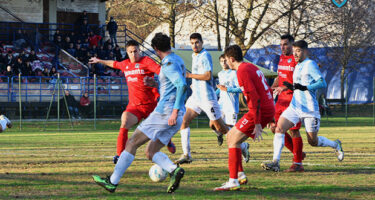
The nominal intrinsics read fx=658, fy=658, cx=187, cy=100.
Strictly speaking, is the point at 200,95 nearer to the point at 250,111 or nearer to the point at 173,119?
the point at 250,111

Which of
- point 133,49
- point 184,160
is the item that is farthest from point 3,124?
point 184,160

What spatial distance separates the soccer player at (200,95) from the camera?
39.5ft

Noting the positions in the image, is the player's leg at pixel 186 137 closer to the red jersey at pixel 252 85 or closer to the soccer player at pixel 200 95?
the soccer player at pixel 200 95

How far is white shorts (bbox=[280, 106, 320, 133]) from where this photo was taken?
10.7 metres

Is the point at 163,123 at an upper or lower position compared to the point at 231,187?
upper

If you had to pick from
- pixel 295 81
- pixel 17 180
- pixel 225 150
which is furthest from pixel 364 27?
pixel 17 180

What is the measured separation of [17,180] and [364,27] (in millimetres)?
43526

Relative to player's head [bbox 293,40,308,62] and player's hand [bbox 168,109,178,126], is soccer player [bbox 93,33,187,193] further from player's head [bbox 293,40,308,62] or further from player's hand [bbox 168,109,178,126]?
player's head [bbox 293,40,308,62]

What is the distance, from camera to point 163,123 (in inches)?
326

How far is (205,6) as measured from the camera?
3959cm

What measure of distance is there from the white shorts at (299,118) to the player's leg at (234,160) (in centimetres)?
214

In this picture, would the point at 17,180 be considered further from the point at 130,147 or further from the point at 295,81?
the point at 295,81

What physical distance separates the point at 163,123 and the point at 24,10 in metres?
32.0

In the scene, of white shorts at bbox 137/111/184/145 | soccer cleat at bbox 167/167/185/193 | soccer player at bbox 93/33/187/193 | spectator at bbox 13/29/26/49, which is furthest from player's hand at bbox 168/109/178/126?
spectator at bbox 13/29/26/49
